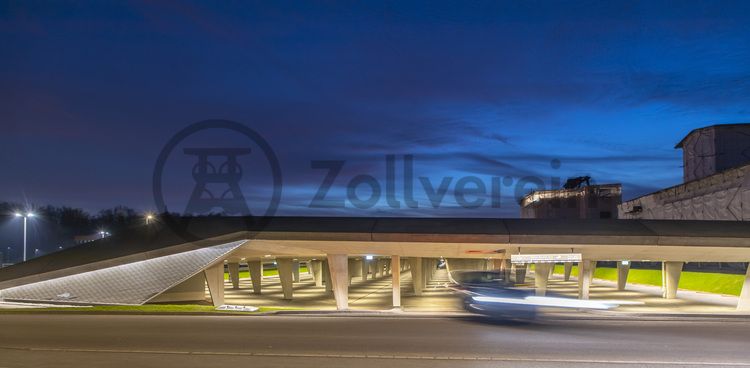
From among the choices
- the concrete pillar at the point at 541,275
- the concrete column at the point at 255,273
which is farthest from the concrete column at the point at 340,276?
the concrete column at the point at 255,273

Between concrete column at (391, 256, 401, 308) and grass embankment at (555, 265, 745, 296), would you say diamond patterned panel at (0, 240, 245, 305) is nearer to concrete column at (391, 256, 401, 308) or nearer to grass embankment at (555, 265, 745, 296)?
concrete column at (391, 256, 401, 308)

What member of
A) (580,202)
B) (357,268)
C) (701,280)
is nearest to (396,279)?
(701,280)

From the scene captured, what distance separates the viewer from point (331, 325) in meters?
19.6

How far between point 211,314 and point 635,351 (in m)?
15.4

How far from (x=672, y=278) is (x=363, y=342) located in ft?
126

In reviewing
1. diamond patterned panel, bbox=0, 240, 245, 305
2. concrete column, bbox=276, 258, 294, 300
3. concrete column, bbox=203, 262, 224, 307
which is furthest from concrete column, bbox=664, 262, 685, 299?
diamond patterned panel, bbox=0, 240, 245, 305

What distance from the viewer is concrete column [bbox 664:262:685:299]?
152 feet

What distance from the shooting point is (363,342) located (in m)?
15.7

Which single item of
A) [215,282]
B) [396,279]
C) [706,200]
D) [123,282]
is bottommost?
[396,279]

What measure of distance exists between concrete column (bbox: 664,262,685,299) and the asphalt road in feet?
87.7

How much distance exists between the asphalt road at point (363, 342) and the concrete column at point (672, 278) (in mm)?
26721

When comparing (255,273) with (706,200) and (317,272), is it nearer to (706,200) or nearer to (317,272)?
(317,272)

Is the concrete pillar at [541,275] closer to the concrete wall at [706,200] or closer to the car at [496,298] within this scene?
the car at [496,298]

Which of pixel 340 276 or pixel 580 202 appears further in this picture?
pixel 580 202
